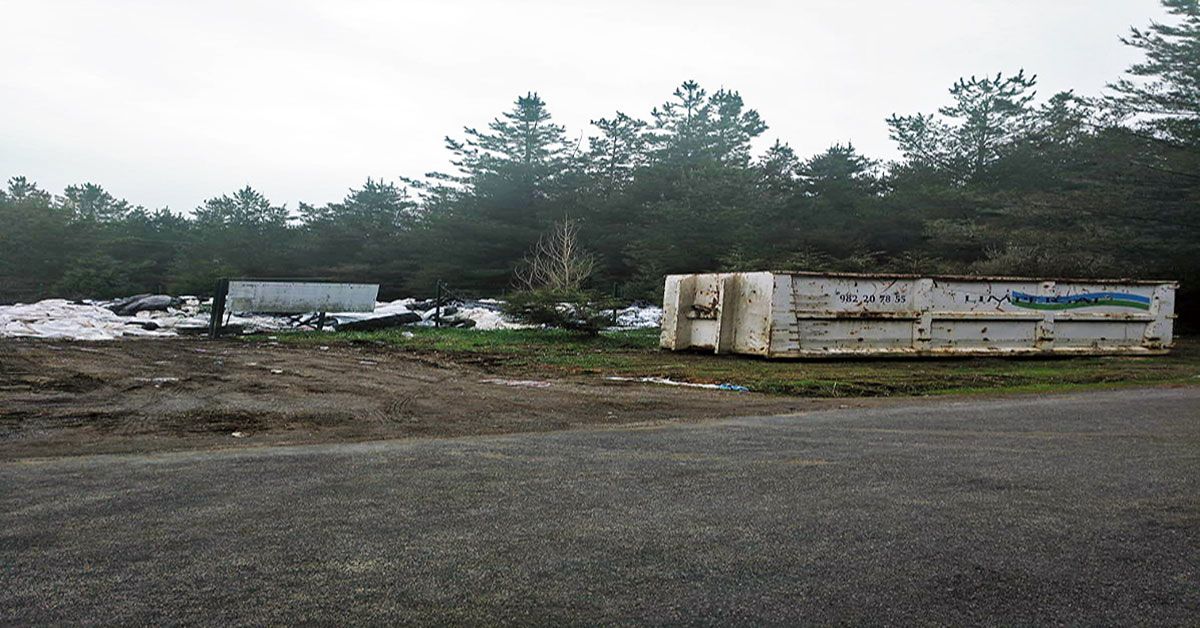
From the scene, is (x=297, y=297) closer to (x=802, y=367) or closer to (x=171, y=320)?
(x=171, y=320)

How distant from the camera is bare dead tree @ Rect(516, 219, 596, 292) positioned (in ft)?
80.9

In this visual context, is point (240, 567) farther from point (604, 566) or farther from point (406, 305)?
point (406, 305)

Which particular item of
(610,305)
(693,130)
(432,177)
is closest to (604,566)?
(610,305)

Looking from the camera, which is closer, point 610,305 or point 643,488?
point 643,488

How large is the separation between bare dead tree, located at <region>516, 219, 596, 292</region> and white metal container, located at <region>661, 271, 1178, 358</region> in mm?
4833

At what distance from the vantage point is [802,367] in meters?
12.7

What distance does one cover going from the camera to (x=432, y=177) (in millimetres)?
45219

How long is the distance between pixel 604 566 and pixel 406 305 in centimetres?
2545

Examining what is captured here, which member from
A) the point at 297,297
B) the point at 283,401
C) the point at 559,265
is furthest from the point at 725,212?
the point at 283,401

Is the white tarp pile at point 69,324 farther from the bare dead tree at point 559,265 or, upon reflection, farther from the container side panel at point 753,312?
the container side panel at point 753,312

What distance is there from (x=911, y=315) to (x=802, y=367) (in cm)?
283

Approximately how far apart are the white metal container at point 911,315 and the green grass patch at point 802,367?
0.30 metres

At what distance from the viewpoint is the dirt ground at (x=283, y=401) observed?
6.40m

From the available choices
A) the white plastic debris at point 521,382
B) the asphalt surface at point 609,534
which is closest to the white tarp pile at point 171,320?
the white plastic debris at point 521,382
